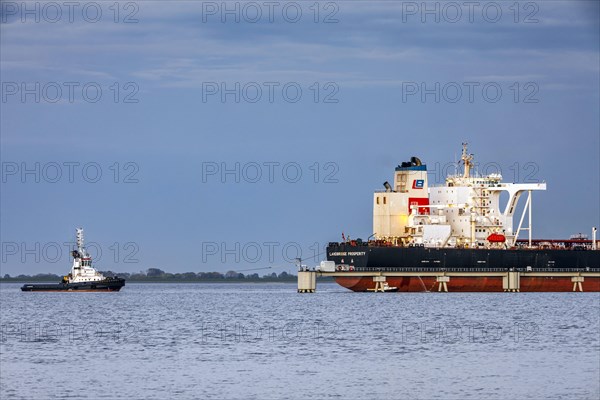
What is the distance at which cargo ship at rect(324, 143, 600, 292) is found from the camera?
86312 mm

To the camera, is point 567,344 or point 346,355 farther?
point 567,344

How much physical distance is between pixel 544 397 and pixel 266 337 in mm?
19906

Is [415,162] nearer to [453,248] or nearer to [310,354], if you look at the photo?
[453,248]

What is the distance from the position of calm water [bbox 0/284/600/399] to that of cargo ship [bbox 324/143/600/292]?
14.7 metres

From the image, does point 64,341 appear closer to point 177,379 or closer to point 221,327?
point 221,327

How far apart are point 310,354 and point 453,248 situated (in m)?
46.5

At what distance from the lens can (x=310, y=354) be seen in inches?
1673

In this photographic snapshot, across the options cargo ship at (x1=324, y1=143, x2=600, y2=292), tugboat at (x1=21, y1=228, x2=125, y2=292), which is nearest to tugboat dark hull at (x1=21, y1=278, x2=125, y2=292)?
tugboat at (x1=21, y1=228, x2=125, y2=292)

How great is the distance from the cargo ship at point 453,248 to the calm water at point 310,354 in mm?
14692

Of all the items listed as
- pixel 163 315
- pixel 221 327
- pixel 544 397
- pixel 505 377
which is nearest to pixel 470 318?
pixel 221 327

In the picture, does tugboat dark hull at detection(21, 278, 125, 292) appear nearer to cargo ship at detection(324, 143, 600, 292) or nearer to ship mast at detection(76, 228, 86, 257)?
ship mast at detection(76, 228, 86, 257)

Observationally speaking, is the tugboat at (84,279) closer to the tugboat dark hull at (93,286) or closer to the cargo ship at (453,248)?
the tugboat dark hull at (93,286)

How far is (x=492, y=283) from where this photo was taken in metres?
89.2

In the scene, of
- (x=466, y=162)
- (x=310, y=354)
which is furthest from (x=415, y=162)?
(x=310, y=354)
